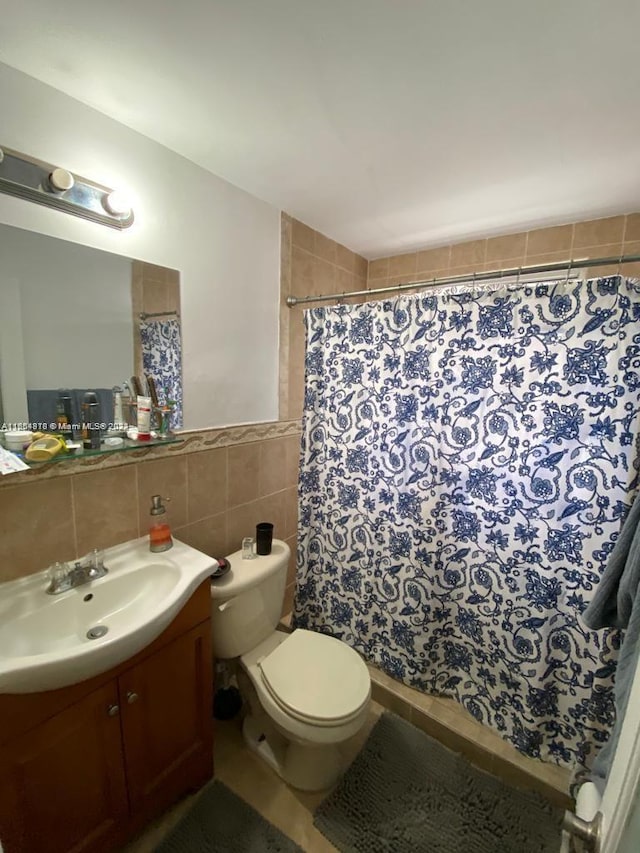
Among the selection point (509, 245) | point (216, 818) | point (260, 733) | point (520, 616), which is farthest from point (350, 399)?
point (216, 818)

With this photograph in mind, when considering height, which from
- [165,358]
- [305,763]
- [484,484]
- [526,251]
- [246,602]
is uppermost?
[526,251]

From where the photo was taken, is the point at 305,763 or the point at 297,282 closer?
the point at 305,763

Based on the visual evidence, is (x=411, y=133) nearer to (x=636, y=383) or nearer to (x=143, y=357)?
(x=636, y=383)

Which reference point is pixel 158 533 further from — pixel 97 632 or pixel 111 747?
pixel 111 747

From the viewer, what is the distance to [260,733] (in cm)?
150


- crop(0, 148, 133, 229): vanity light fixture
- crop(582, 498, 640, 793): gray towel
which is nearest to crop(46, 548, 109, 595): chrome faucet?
crop(0, 148, 133, 229): vanity light fixture

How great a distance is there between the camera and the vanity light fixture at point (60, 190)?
0.99 m

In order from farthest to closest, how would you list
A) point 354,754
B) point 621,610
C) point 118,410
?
point 354,754, point 118,410, point 621,610

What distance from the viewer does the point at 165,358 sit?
139 centimetres

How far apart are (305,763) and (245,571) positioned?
0.73 meters

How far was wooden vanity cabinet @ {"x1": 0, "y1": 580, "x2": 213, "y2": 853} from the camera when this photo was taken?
0.84m

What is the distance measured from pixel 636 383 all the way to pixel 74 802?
79.0 inches

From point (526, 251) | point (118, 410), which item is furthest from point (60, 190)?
point (526, 251)

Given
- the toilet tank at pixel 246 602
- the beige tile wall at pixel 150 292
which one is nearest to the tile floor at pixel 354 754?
the toilet tank at pixel 246 602
